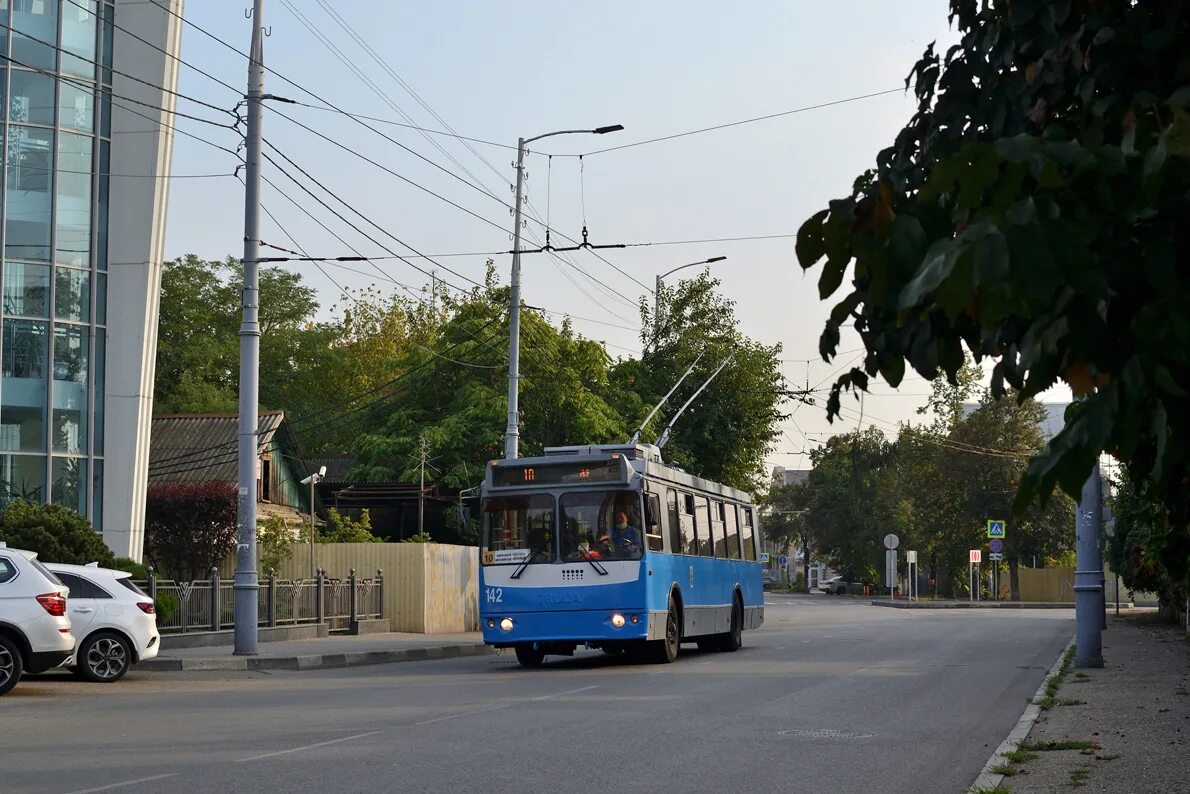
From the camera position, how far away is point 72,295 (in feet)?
107

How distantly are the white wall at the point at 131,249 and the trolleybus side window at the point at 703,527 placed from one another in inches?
531

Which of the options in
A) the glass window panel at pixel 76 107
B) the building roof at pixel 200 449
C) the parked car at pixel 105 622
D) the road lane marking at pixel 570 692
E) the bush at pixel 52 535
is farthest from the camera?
the building roof at pixel 200 449

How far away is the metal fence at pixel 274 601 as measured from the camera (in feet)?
84.8

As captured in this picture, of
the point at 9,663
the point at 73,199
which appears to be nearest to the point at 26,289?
the point at 73,199

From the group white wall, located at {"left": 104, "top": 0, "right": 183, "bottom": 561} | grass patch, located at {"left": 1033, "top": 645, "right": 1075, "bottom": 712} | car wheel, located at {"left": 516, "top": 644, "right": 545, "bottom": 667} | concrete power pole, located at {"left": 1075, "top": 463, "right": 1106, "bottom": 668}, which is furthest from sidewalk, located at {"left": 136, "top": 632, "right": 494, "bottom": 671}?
concrete power pole, located at {"left": 1075, "top": 463, "right": 1106, "bottom": 668}

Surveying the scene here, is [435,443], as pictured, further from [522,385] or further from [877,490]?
[877,490]

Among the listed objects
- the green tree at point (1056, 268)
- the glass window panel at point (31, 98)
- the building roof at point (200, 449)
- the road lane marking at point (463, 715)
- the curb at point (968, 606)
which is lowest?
the curb at point (968, 606)

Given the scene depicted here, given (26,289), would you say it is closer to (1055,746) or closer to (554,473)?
(554,473)

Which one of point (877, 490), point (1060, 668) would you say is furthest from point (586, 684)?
point (877, 490)

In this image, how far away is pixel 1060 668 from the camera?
21.1 meters

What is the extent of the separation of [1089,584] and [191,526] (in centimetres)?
2494

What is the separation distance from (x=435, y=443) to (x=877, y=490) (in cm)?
5176

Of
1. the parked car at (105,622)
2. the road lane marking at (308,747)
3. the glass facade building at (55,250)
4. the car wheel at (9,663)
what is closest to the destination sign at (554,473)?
the parked car at (105,622)

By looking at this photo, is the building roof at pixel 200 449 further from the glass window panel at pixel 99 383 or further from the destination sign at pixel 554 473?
the destination sign at pixel 554 473
